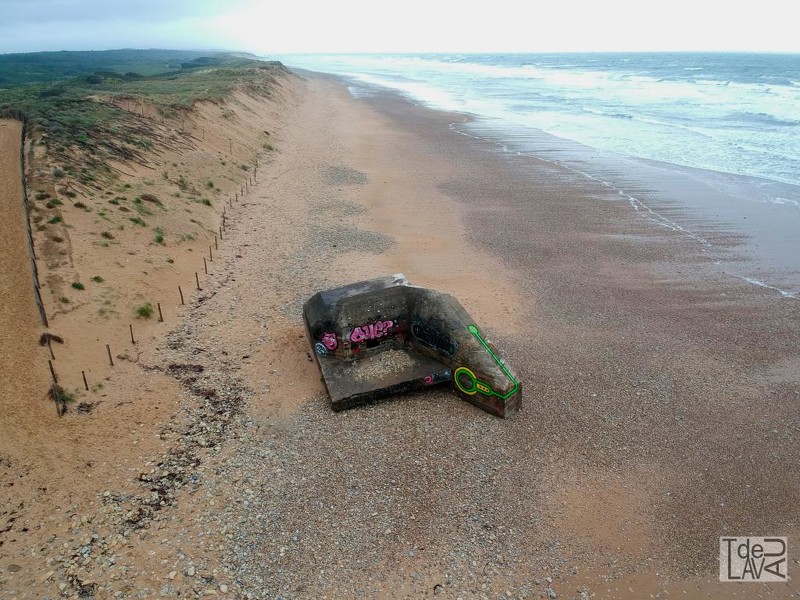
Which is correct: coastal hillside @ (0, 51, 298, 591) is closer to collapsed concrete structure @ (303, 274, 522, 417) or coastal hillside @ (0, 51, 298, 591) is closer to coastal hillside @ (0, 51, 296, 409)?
coastal hillside @ (0, 51, 296, 409)

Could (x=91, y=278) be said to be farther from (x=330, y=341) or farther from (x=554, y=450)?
(x=554, y=450)

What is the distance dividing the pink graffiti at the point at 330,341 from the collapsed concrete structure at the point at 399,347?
28mm

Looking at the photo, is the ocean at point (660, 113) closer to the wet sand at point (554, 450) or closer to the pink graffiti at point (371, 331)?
the wet sand at point (554, 450)

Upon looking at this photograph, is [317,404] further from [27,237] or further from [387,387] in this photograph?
[27,237]

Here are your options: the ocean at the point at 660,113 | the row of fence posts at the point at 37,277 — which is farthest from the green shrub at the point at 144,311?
the ocean at the point at 660,113

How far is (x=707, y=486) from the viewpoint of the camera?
456 inches

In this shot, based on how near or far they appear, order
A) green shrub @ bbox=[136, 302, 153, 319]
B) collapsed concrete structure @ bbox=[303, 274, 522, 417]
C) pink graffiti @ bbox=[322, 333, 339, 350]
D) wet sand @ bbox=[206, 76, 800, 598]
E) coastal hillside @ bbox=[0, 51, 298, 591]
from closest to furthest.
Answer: wet sand @ bbox=[206, 76, 800, 598]
coastal hillside @ bbox=[0, 51, 298, 591]
collapsed concrete structure @ bbox=[303, 274, 522, 417]
pink graffiti @ bbox=[322, 333, 339, 350]
green shrub @ bbox=[136, 302, 153, 319]

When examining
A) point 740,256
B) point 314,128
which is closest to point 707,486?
point 740,256

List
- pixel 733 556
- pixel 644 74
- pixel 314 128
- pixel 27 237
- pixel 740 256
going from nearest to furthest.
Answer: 1. pixel 733 556
2. pixel 27 237
3. pixel 740 256
4. pixel 314 128
5. pixel 644 74

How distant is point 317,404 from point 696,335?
12773 millimetres

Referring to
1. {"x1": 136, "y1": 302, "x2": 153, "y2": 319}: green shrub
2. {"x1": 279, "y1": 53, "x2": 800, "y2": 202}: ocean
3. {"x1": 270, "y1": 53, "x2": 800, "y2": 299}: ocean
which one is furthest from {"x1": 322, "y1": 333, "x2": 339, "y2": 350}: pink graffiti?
{"x1": 279, "y1": 53, "x2": 800, "y2": 202}: ocean

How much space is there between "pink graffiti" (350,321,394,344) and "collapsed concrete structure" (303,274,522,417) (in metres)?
0.02

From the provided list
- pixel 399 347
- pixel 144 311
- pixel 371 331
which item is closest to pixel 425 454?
pixel 399 347

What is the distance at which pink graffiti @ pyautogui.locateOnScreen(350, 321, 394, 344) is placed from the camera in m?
14.5
